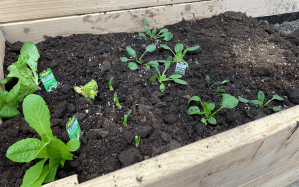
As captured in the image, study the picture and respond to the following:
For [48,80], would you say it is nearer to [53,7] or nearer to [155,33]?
[53,7]

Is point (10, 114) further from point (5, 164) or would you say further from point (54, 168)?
point (54, 168)

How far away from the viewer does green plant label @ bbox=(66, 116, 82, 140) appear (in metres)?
0.82

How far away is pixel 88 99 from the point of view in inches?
43.2

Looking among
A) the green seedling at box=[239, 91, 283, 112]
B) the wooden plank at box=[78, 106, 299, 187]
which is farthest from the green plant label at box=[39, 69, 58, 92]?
the green seedling at box=[239, 91, 283, 112]

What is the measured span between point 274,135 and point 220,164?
26 cm

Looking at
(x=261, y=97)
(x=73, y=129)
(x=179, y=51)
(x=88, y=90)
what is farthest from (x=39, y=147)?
(x=261, y=97)

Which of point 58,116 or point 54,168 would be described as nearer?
point 54,168

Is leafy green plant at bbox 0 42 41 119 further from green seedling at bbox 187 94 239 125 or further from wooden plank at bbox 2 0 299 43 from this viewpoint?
green seedling at bbox 187 94 239 125

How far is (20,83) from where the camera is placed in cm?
104

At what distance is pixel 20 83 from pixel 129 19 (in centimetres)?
90

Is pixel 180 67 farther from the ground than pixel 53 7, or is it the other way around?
pixel 53 7

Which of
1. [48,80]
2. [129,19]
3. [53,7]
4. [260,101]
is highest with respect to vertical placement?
[53,7]

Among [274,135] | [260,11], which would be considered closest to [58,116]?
[274,135]

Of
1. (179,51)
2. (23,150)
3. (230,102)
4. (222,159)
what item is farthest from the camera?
(179,51)
